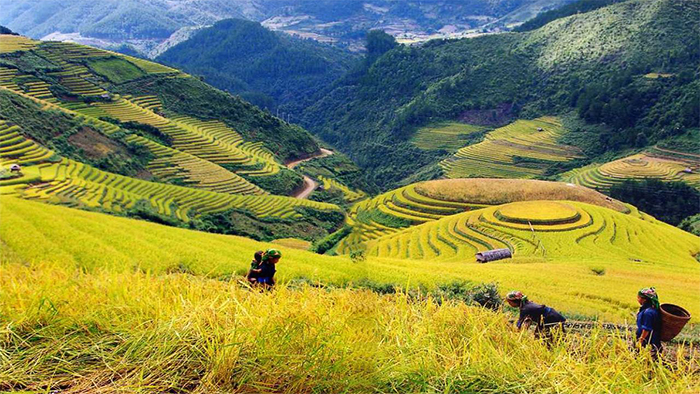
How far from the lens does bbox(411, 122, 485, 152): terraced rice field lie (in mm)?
81250

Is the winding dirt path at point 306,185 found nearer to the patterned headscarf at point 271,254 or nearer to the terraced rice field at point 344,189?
the terraced rice field at point 344,189

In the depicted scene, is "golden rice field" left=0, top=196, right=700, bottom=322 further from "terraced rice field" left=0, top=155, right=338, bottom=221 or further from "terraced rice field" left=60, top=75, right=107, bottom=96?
"terraced rice field" left=60, top=75, right=107, bottom=96

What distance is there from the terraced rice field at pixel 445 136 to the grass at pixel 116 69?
5213 centimetres

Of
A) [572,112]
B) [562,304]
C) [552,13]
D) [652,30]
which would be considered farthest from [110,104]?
[552,13]

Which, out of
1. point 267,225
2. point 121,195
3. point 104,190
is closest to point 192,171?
point 121,195

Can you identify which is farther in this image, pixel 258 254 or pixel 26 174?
pixel 26 174

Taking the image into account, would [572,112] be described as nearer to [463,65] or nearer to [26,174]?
[463,65]

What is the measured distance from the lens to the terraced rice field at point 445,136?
81.2m

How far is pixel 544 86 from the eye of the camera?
89.6 m

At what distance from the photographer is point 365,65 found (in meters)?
→ 131

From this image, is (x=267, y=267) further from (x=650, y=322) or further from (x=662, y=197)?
(x=662, y=197)

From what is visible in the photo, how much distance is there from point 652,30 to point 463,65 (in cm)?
3770

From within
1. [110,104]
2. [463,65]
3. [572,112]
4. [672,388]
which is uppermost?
[463,65]

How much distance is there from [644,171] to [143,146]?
60.1 m
